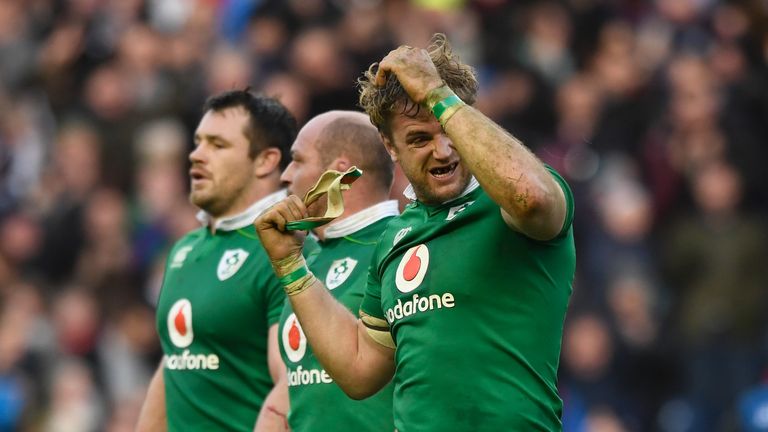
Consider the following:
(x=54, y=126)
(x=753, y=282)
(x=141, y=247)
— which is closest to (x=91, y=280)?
(x=141, y=247)

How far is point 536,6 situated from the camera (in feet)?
45.4

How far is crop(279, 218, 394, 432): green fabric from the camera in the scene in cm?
631

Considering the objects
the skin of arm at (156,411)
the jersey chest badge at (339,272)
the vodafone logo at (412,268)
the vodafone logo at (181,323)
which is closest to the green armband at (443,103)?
the vodafone logo at (412,268)

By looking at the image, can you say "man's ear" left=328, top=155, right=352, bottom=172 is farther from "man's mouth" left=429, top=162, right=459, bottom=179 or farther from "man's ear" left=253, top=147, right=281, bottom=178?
Result: "man's mouth" left=429, top=162, right=459, bottom=179

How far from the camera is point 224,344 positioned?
7297mm

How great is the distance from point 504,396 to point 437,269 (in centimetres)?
49

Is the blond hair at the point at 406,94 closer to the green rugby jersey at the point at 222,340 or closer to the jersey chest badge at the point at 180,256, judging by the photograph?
the green rugby jersey at the point at 222,340

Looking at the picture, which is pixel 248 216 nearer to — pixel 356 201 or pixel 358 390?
pixel 356 201

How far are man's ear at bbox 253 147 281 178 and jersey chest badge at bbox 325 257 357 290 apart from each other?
1120 millimetres

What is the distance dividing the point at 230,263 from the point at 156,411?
Result: 0.86 metres

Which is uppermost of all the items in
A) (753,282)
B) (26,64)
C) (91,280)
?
(26,64)

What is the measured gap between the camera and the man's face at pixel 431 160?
5.26m

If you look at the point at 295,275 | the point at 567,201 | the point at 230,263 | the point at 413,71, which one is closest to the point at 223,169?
the point at 230,263

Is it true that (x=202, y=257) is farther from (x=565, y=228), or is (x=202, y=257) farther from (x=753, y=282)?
(x=753, y=282)
